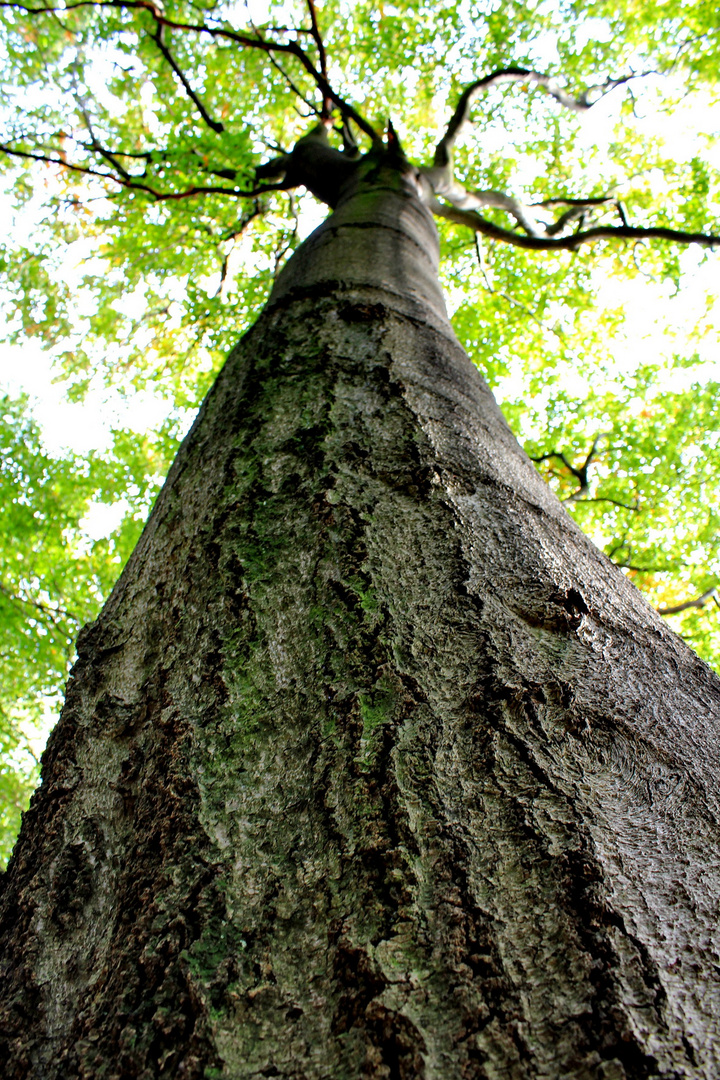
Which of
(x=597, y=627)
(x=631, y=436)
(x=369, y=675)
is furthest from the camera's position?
(x=631, y=436)

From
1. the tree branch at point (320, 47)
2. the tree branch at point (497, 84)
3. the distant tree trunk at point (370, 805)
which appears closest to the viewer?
the distant tree trunk at point (370, 805)

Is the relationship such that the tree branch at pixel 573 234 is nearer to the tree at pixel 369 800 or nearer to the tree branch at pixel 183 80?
the tree branch at pixel 183 80

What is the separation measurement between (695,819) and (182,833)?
64 cm

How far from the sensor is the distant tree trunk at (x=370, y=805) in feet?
1.80

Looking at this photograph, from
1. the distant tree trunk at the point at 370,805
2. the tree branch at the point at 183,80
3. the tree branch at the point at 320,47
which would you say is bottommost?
the distant tree trunk at the point at 370,805

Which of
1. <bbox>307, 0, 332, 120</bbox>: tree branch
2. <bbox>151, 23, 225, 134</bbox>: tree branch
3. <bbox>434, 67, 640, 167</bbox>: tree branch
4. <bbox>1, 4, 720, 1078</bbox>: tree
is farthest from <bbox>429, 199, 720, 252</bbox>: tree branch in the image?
<bbox>1, 4, 720, 1078</bbox>: tree

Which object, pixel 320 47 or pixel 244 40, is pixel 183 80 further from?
pixel 320 47

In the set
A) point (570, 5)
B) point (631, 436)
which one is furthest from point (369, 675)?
point (570, 5)

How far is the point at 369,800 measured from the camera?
723mm

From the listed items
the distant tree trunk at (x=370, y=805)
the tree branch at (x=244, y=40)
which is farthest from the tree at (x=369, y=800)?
the tree branch at (x=244, y=40)

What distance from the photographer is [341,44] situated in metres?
7.46

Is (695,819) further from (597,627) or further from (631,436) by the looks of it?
(631,436)

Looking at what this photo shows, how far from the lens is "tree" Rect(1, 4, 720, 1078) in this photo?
550mm

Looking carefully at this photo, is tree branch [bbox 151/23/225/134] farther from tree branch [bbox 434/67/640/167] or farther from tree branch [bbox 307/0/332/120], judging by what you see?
tree branch [bbox 434/67/640/167]
